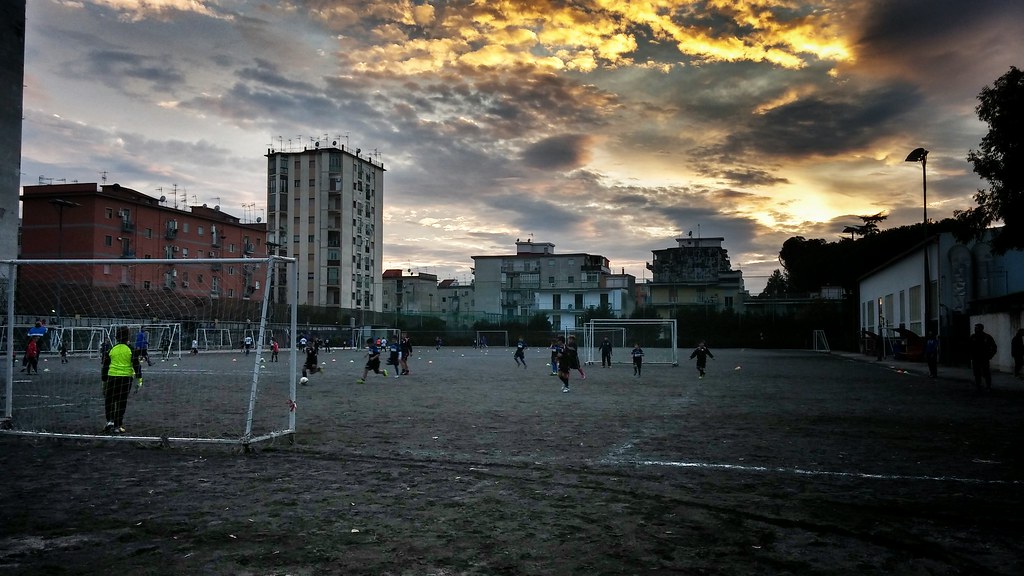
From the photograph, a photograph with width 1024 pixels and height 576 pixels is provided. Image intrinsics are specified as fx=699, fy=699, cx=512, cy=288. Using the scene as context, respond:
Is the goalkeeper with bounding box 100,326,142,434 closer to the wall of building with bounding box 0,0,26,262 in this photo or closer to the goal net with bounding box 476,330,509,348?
the wall of building with bounding box 0,0,26,262

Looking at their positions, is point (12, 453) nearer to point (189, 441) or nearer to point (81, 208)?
point (189, 441)

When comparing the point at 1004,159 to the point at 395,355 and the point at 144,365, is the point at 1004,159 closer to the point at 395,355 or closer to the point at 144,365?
the point at 395,355

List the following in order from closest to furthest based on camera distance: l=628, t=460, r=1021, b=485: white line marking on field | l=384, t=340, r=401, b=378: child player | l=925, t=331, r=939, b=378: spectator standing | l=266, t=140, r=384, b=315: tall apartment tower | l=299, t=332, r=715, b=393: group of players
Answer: l=628, t=460, r=1021, b=485: white line marking on field → l=299, t=332, r=715, b=393: group of players → l=925, t=331, r=939, b=378: spectator standing → l=384, t=340, r=401, b=378: child player → l=266, t=140, r=384, b=315: tall apartment tower

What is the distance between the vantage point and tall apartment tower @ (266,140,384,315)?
87.5 m

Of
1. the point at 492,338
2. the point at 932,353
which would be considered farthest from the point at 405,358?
the point at 492,338

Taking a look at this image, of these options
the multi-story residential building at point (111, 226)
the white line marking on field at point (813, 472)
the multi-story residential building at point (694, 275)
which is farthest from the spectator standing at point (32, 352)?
the multi-story residential building at point (694, 275)

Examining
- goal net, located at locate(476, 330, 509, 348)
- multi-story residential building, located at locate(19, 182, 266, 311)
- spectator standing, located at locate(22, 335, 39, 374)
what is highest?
multi-story residential building, located at locate(19, 182, 266, 311)

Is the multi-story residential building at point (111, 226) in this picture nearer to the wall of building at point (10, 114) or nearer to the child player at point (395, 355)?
the child player at point (395, 355)

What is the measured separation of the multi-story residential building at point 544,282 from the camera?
102 metres

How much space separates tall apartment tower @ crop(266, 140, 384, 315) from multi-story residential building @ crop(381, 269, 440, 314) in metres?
45.4

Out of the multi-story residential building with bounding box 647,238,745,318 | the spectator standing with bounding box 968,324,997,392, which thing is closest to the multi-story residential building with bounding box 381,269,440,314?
the multi-story residential building with bounding box 647,238,745,318

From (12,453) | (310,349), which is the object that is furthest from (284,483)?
(310,349)

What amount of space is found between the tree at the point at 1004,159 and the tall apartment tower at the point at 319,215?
76.5 meters

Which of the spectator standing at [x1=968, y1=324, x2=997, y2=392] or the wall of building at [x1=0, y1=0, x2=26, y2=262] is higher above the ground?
the wall of building at [x1=0, y1=0, x2=26, y2=262]
